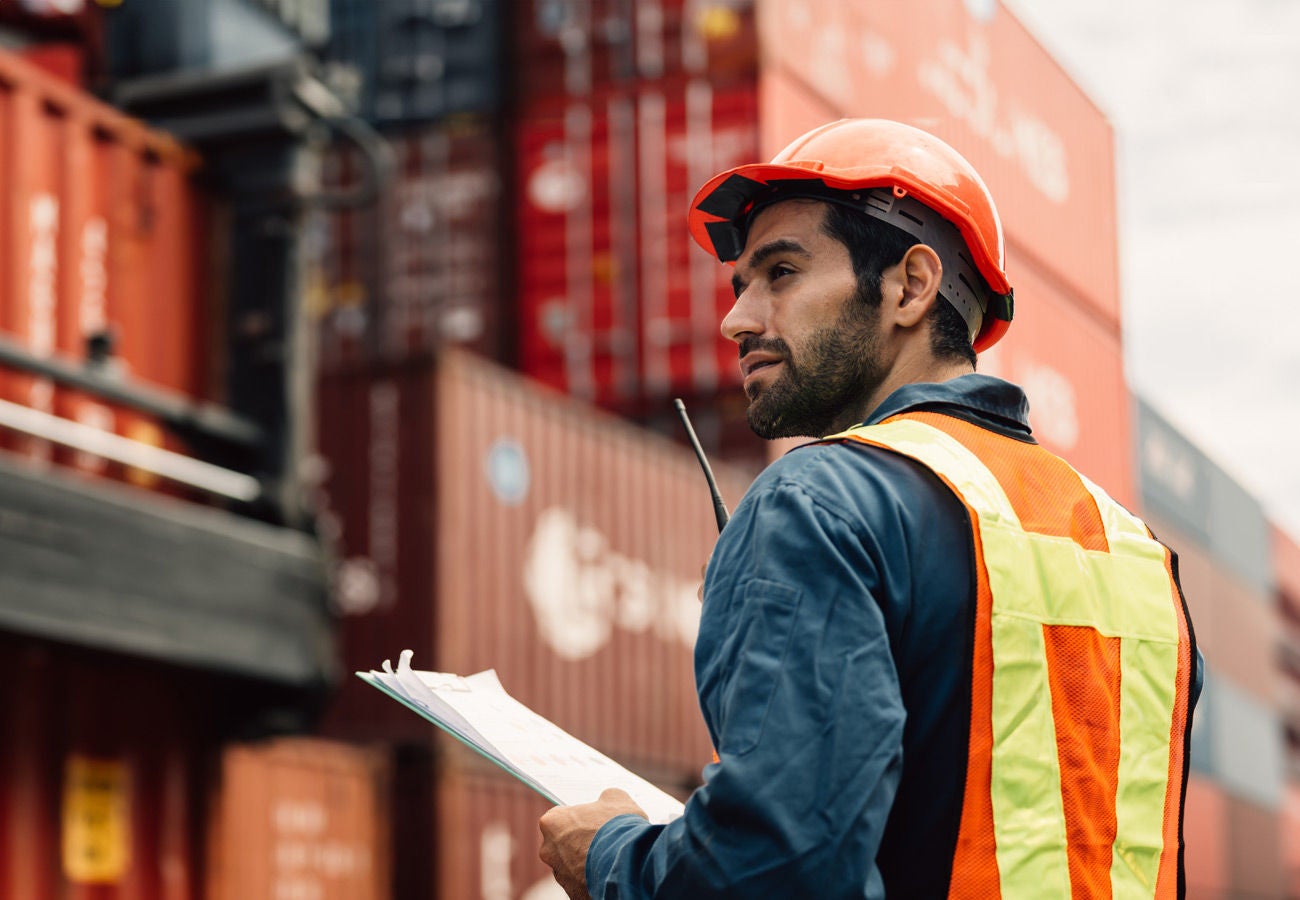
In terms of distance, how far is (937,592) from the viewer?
5.93ft

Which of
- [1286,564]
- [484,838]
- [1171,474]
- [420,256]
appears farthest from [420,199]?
[1286,564]

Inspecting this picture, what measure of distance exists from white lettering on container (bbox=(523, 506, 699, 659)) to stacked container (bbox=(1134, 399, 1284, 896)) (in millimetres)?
13096

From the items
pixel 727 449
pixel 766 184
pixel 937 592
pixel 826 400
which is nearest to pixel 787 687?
pixel 937 592

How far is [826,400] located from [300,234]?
681 cm

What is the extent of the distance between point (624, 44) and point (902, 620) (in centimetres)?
1693

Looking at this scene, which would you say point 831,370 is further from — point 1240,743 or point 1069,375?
point 1240,743

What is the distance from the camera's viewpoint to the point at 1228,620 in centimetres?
3084

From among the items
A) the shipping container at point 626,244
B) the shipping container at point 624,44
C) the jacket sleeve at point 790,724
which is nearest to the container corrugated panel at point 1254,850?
the shipping container at point 626,244

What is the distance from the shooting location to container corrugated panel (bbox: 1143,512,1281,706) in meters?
28.5

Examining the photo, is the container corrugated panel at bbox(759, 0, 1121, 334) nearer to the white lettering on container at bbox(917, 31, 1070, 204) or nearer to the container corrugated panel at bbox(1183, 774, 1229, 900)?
the white lettering on container at bbox(917, 31, 1070, 204)

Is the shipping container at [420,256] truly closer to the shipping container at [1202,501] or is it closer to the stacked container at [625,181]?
the stacked container at [625,181]

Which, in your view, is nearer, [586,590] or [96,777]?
[96,777]

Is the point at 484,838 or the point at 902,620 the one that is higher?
the point at 902,620

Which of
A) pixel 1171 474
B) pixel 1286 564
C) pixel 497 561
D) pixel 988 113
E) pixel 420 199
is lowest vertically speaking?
pixel 497 561
